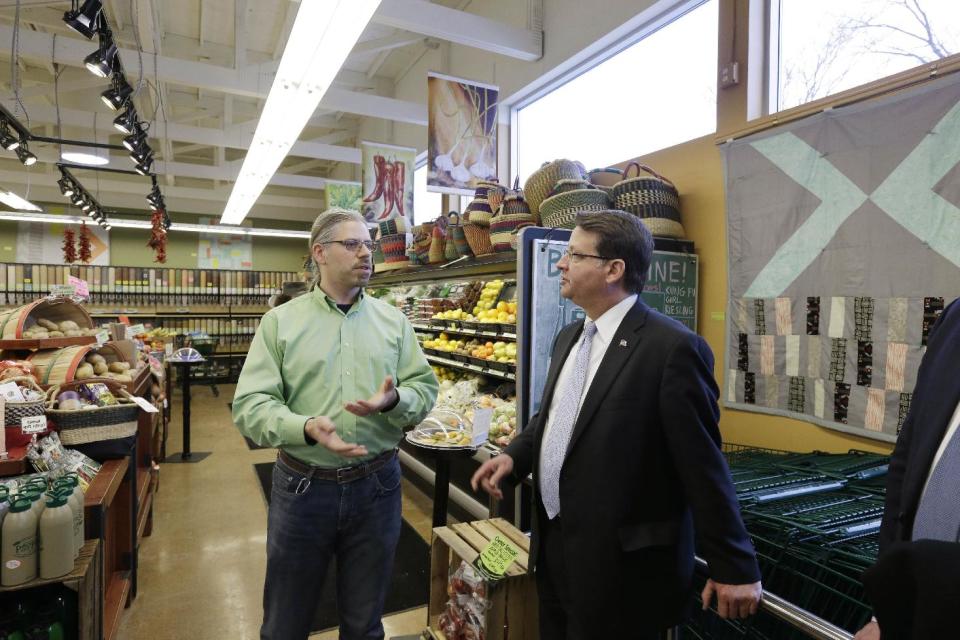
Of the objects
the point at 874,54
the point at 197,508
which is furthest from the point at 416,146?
the point at 874,54

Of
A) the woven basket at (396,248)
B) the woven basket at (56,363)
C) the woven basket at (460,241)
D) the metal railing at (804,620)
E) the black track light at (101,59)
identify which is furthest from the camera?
the woven basket at (396,248)

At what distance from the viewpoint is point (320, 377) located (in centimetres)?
194

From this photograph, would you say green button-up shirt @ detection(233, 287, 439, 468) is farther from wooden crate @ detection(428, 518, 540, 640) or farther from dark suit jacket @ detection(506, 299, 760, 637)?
dark suit jacket @ detection(506, 299, 760, 637)

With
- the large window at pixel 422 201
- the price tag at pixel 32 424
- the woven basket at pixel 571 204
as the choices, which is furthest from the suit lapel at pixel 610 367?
the large window at pixel 422 201

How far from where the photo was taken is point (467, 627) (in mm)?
2311

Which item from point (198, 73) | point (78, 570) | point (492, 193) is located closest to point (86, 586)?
point (78, 570)

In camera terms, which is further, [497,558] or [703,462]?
[497,558]

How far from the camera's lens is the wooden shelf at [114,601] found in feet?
8.35

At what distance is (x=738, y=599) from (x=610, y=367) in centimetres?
63

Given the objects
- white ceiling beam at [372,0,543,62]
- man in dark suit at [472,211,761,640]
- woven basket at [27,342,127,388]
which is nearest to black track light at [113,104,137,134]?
white ceiling beam at [372,0,543,62]

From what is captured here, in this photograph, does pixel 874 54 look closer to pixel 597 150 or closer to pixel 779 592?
pixel 597 150

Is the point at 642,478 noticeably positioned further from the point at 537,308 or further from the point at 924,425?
the point at 537,308

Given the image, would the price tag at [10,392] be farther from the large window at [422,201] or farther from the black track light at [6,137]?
the large window at [422,201]

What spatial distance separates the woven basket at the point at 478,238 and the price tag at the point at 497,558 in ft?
7.53
